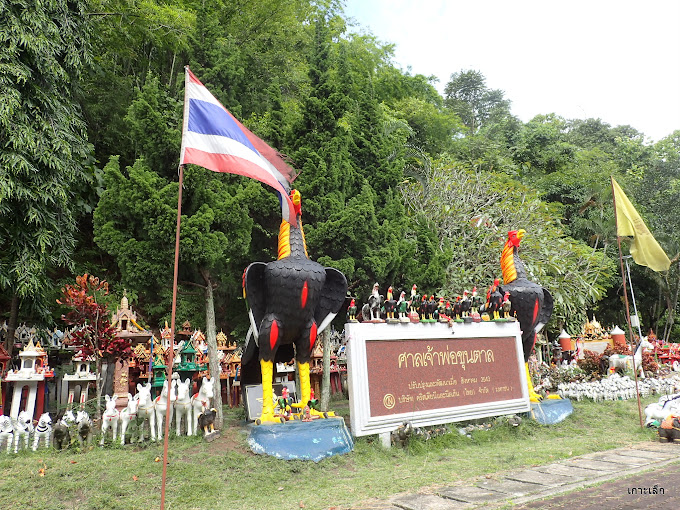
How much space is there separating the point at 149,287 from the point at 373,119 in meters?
6.45

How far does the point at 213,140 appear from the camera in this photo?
546cm

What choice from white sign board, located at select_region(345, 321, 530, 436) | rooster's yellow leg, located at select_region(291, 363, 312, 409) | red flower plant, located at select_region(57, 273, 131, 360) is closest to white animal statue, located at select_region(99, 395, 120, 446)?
red flower plant, located at select_region(57, 273, 131, 360)

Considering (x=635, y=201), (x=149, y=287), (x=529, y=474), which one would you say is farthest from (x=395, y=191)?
(x=635, y=201)

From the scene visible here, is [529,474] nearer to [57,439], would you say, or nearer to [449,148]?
[57,439]

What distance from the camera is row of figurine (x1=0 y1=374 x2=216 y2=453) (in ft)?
20.1

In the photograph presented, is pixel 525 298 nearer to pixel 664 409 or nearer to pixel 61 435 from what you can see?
pixel 664 409

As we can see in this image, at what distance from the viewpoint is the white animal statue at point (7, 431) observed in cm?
605

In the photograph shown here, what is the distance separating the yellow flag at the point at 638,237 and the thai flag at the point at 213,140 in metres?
6.83

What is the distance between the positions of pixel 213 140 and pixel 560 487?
5211 millimetres

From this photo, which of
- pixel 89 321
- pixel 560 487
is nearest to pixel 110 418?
pixel 89 321

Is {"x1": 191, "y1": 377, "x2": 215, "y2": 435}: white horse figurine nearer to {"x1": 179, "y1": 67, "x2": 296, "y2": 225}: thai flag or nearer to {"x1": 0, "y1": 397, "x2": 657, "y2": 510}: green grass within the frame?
{"x1": 0, "y1": 397, "x2": 657, "y2": 510}: green grass

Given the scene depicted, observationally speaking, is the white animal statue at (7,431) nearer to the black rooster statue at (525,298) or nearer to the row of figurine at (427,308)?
the row of figurine at (427,308)

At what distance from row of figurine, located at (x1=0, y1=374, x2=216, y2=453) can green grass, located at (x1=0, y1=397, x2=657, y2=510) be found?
199 mm

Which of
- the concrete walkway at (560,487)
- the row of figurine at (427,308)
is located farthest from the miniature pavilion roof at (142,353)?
the concrete walkway at (560,487)
